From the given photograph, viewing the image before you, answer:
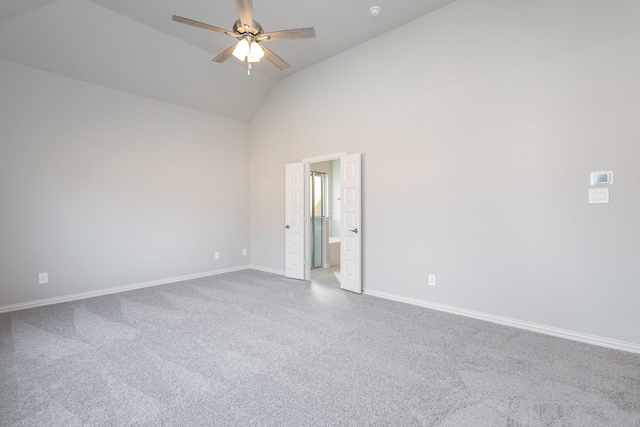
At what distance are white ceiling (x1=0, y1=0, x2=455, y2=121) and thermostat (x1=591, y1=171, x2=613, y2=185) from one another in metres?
2.47

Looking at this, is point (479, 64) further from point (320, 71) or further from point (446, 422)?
point (446, 422)

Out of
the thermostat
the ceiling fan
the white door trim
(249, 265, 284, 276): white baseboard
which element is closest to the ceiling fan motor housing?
the ceiling fan

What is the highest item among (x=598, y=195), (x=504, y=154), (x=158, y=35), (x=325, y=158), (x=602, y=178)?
(x=158, y=35)

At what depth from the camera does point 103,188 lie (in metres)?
4.18

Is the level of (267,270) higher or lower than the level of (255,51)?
lower

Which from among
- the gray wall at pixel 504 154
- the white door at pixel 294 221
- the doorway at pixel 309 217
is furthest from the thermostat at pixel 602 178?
the white door at pixel 294 221

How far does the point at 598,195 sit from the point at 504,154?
85cm

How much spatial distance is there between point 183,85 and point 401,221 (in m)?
4.01

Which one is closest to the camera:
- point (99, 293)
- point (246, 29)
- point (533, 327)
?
point (246, 29)

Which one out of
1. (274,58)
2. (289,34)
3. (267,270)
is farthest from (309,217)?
(289,34)

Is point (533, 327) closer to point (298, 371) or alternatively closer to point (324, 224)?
point (298, 371)

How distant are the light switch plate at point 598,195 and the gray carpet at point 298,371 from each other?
1287 mm

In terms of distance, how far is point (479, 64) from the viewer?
3197mm

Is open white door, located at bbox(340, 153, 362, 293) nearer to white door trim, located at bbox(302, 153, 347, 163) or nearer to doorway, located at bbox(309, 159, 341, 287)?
white door trim, located at bbox(302, 153, 347, 163)
